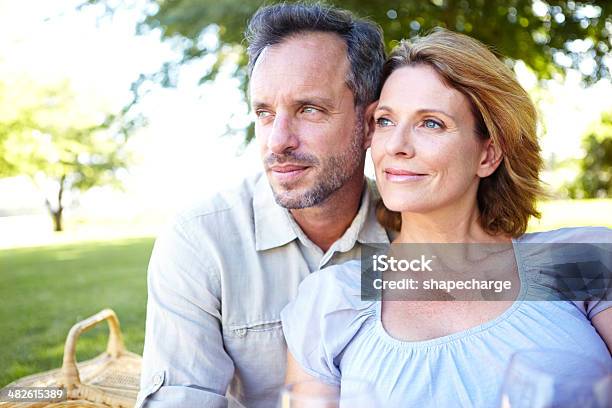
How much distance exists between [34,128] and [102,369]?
23341mm

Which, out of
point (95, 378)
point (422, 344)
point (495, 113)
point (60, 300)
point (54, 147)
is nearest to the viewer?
point (422, 344)

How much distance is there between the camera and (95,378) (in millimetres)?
2939

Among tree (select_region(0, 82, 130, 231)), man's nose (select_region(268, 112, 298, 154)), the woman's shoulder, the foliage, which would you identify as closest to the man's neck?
man's nose (select_region(268, 112, 298, 154))

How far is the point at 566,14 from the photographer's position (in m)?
4.55

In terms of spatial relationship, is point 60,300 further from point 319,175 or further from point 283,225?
point 319,175

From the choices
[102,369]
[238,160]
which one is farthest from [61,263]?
[102,369]

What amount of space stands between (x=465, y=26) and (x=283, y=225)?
3041 mm

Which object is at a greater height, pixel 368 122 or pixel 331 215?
pixel 368 122

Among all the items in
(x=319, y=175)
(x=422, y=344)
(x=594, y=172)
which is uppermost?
(x=594, y=172)

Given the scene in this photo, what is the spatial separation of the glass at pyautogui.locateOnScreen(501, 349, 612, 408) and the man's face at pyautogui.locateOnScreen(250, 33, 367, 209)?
140 centimetres

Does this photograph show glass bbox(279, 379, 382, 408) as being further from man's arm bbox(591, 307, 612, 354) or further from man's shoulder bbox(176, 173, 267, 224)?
man's shoulder bbox(176, 173, 267, 224)

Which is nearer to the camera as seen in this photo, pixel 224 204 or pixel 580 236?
pixel 580 236

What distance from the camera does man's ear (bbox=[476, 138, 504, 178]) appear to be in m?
2.14

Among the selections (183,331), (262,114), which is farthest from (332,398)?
(262,114)
